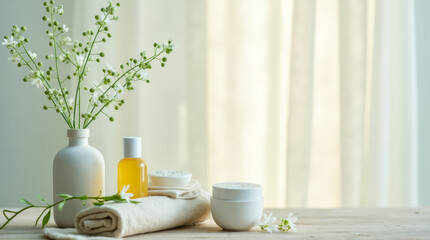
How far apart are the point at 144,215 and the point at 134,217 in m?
0.02

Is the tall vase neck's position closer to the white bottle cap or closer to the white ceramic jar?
the white bottle cap

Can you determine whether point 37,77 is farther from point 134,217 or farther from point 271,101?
point 271,101

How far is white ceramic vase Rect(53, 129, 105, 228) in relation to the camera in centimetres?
94

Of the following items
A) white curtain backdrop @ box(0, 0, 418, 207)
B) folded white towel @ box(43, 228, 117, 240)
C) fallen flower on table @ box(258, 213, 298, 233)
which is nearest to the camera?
folded white towel @ box(43, 228, 117, 240)

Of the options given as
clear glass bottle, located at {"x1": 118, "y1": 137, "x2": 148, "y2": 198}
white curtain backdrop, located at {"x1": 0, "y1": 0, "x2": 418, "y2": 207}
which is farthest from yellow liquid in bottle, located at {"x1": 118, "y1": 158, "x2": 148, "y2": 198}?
white curtain backdrop, located at {"x1": 0, "y1": 0, "x2": 418, "y2": 207}

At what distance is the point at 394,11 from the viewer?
5.30 feet

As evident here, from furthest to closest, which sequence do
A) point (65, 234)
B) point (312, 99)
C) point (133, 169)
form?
point (312, 99) → point (133, 169) → point (65, 234)

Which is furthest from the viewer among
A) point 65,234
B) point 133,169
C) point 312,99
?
point 312,99

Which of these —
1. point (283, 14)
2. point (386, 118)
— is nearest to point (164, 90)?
point (283, 14)

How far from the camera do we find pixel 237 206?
932mm

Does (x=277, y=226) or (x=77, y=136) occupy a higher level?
(x=77, y=136)

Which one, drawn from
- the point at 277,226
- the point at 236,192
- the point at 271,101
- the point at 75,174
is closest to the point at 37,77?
the point at 75,174

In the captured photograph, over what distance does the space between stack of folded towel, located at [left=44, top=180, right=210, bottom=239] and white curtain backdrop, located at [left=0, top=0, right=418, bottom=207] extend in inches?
21.3

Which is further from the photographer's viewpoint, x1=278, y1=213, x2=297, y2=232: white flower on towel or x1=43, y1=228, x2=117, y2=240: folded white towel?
x1=278, y1=213, x2=297, y2=232: white flower on towel
